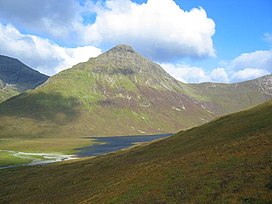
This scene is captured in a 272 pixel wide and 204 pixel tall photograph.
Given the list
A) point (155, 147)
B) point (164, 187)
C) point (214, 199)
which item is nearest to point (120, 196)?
point (164, 187)

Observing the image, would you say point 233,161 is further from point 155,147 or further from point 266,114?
point 155,147

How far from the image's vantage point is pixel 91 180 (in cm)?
6088

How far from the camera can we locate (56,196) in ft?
179

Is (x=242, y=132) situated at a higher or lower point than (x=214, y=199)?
higher

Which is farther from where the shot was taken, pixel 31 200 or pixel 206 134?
pixel 206 134

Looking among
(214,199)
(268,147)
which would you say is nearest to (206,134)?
(268,147)

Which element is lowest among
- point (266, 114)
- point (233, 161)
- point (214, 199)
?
point (214, 199)

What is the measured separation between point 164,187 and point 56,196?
23537 millimetres

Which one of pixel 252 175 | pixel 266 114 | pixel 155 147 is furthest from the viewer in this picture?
pixel 155 147

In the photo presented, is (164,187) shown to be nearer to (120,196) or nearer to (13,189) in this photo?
(120,196)

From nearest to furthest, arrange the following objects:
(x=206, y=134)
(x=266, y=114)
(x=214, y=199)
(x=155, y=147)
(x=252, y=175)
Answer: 1. (x=214, y=199)
2. (x=252, y=175)
3. (x=266, y=114)
4. (x=206, y=134)
5. (x=155, y=147)

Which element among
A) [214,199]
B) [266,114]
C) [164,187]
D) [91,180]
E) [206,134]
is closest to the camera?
[214,199]

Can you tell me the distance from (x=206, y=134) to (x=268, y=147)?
111ft

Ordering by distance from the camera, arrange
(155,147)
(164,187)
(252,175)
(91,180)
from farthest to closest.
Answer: (155,147) → (91,180) → (164,187) → (252,175)
